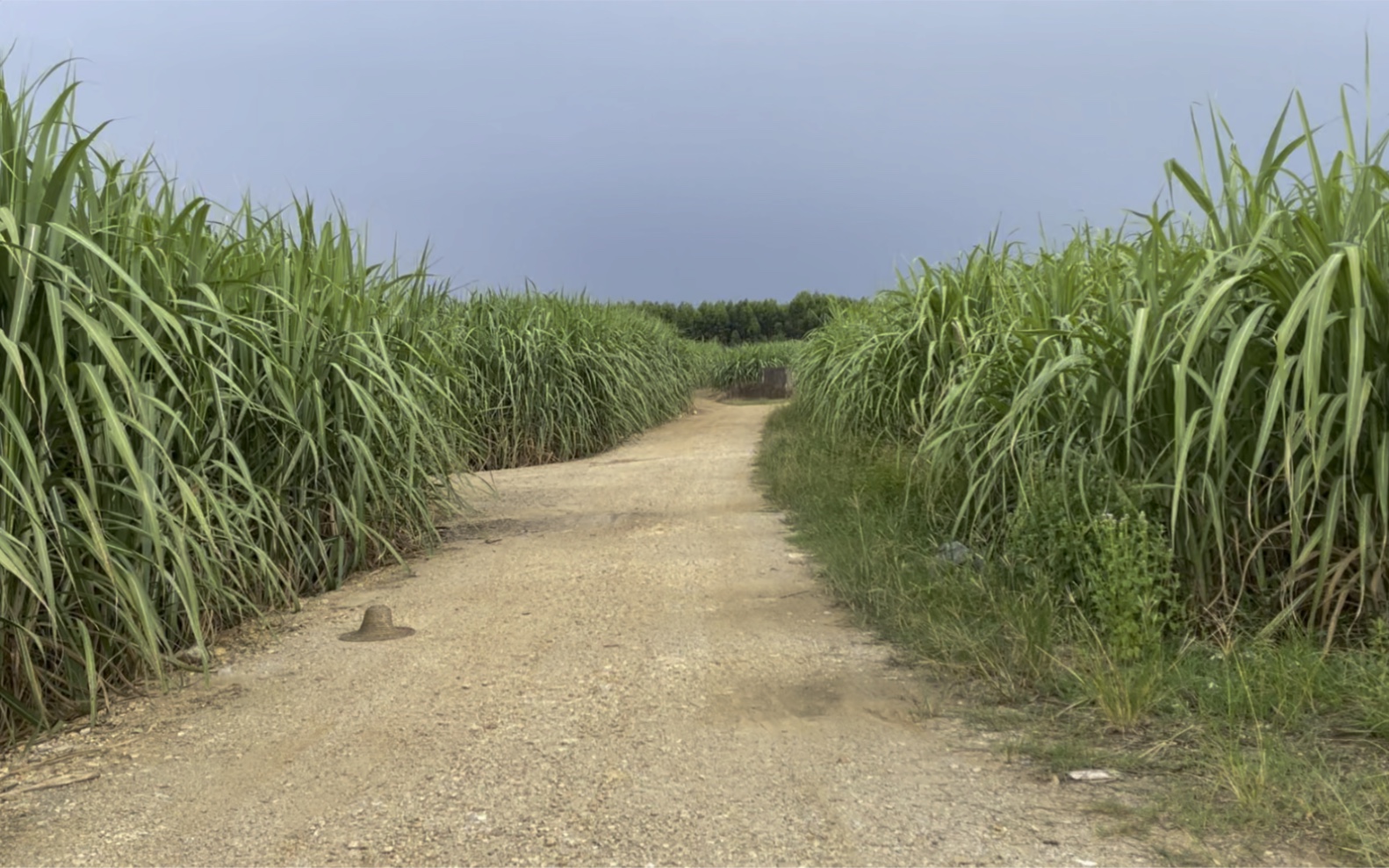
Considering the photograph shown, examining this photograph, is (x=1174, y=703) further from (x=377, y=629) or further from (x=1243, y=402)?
(x=377, y=629)

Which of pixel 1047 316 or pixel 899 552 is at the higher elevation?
pixel 1047 316

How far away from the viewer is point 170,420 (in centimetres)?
349

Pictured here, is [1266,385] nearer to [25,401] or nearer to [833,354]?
[25,401]

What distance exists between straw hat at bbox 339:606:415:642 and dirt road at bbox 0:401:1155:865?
0.07 meters

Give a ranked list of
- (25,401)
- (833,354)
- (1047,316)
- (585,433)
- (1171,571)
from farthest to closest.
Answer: (585,433) < (833,354) < (1047,316) < (1171,571) < (25,401)

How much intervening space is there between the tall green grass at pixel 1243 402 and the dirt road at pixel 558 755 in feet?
3.40

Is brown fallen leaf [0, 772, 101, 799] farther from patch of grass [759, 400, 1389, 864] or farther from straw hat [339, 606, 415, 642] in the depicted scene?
patch of grass [759, 400, 1389, 864]

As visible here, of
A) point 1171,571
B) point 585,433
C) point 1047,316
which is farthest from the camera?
point 585,433

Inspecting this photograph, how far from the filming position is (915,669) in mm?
3303

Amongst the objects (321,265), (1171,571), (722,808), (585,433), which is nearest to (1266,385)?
(1171,571)

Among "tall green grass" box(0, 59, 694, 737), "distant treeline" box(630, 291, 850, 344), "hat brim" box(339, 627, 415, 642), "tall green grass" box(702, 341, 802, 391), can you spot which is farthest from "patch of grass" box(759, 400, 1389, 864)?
"distant treeline" box(630, 291, 850, 344)

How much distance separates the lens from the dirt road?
2176mm

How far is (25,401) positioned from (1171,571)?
3523 millimetres

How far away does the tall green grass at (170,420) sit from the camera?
2764mm
